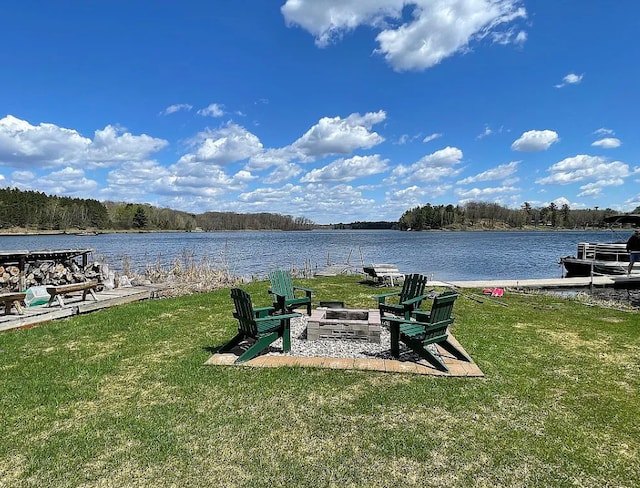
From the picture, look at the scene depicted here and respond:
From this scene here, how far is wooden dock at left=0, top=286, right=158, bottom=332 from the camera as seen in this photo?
22.2 feet

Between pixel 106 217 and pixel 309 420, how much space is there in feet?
269

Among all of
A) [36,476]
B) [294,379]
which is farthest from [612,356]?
[36,476]

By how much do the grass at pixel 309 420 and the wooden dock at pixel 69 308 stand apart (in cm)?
133

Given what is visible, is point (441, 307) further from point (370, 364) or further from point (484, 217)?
point (484, 217)

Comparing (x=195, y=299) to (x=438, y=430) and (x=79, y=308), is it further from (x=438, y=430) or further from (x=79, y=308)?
(x=438, y=430)

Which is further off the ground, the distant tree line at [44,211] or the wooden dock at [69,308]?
the distant tree line at [44,211]

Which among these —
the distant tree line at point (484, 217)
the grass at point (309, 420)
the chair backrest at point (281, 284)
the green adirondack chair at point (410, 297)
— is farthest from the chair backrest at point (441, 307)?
the distant tree line at point (484, 217)

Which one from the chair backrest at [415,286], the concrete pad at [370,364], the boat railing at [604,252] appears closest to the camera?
the concrete pad at [370,364]

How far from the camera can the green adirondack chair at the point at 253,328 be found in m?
4.63

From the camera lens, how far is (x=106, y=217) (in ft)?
241

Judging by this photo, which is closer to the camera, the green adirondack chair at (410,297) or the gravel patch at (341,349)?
the gravel patch at (341,349)

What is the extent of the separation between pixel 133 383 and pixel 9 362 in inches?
81.1

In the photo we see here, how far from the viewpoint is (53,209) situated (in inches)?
2409

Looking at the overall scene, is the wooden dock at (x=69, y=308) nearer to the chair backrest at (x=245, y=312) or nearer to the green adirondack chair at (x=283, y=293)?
the green adirondack chair at (x=283, y=293)
